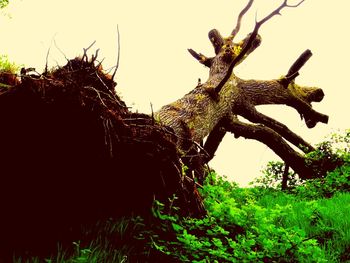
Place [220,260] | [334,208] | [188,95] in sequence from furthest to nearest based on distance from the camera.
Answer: [188,95]
[334,208]
[220,260]

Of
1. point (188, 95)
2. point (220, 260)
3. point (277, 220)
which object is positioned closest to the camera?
point (220, 260)

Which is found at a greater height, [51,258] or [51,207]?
[51,207]

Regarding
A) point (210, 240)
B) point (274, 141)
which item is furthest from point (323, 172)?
point (210, 240)

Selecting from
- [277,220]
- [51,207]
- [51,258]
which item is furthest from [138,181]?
[277,220]

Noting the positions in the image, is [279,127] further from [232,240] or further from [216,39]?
[232,240]

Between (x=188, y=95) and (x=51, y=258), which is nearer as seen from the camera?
(x=51, y=258)

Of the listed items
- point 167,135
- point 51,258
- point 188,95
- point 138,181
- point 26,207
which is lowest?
point 51,258

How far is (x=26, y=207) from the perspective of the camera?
12.4ft

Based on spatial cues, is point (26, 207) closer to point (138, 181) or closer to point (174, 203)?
point (138, 181)

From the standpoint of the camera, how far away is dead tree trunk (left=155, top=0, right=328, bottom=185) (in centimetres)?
740

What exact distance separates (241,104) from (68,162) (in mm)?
5979

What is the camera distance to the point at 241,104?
924 cm

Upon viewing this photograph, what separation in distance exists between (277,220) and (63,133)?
3416 millimetres

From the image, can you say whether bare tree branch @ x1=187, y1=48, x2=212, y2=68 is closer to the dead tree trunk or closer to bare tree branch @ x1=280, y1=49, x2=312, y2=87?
the dead tree trunk
